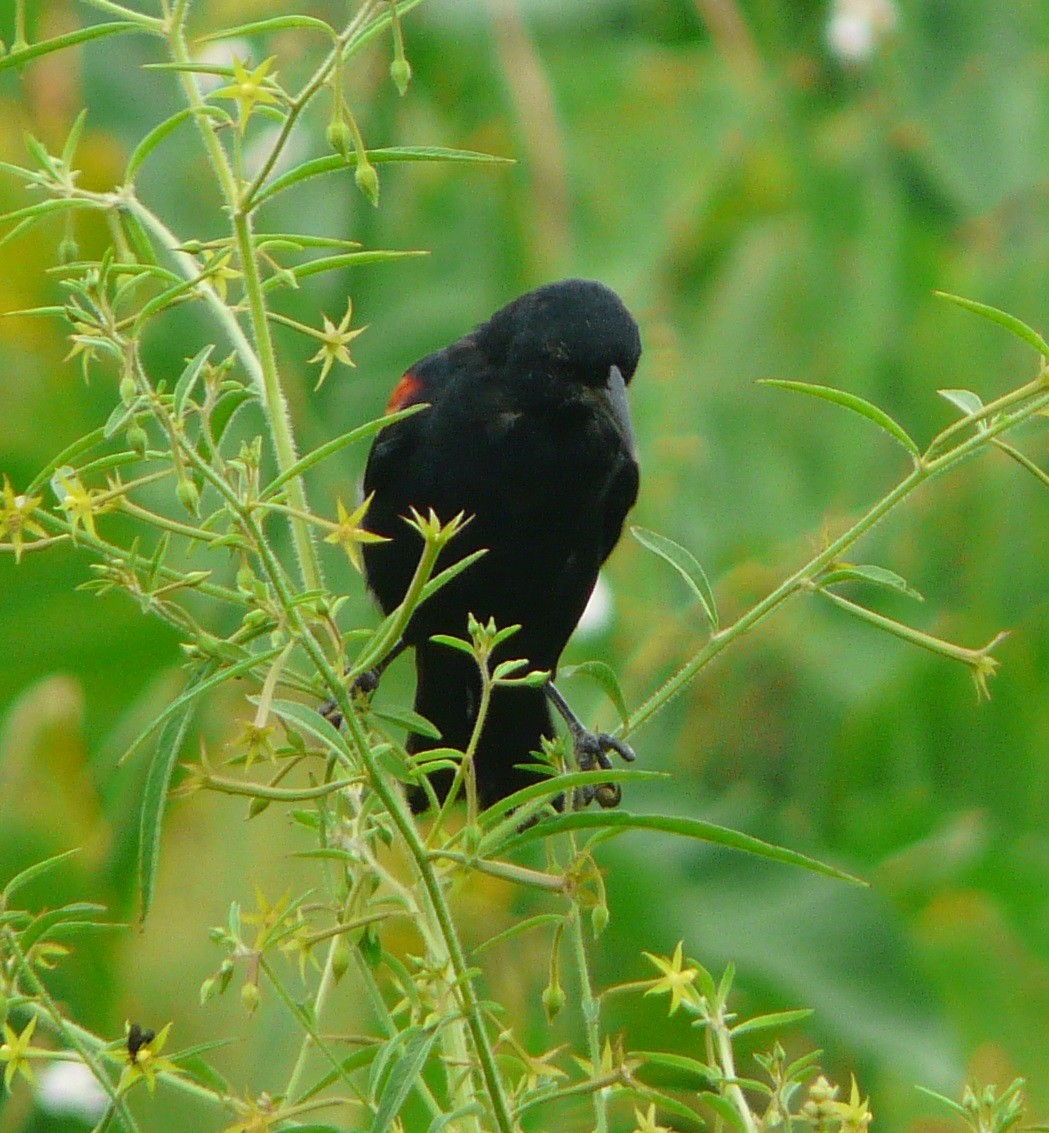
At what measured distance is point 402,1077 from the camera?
125cm

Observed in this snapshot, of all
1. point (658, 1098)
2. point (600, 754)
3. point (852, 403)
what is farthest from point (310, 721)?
point (600, 754)

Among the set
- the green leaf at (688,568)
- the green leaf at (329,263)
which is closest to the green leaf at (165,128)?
the green leaf at (329,263)

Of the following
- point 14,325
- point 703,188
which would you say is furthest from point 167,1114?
point 703,188

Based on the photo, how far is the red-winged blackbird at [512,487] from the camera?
2.92m

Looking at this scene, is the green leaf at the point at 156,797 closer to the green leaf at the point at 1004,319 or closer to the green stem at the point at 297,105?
the green stem at the point at 297,105

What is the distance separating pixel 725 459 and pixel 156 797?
2.87 meters

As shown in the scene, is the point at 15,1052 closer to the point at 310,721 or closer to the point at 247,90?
the point at 310,721

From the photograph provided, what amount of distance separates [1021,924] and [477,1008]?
2470 mm

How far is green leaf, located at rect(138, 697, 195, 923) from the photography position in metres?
1.30

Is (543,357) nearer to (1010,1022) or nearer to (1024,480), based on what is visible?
(1024,480)

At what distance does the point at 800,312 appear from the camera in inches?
165

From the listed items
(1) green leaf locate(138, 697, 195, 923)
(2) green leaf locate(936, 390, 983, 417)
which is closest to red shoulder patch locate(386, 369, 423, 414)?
(2) green leaf locate(936, 390, 983, 417)

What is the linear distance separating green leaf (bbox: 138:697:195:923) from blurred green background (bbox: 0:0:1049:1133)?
5.44ft

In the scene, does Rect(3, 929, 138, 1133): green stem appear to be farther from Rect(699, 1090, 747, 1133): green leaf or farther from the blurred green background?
the blurred green background
